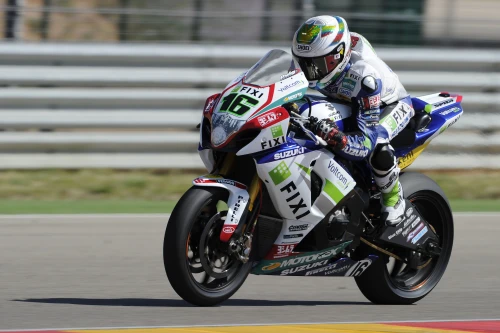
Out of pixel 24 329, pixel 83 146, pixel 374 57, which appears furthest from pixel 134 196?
pixel 24 329

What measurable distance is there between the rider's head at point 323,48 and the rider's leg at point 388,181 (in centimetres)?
50

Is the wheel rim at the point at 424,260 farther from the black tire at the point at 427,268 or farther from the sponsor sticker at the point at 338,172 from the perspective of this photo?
the sponsor sticker at the point at 338,172

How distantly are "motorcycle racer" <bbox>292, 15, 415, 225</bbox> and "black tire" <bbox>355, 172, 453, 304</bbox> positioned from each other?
0.24 m

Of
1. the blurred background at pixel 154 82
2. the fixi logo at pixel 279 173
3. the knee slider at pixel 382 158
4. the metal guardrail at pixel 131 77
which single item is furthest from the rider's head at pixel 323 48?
the metal guardrail at pixel 131 77

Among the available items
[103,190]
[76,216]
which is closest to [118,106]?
[103,190]

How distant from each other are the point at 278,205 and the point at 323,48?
894mm

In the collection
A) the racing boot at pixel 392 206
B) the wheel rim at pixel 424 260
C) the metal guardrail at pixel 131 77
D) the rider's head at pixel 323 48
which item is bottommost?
the metal guardrail at pixel 131 77

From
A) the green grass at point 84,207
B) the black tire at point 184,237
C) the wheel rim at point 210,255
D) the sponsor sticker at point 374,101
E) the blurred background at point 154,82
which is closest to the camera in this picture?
the black tire at point 184,237

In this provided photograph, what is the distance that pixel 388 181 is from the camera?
5.95 m

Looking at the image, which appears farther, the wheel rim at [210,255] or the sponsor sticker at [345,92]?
the sponsor sticker at [345,92]

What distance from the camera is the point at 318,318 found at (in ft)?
18.0

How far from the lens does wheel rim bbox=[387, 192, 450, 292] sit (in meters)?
6.35

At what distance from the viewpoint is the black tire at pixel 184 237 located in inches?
211

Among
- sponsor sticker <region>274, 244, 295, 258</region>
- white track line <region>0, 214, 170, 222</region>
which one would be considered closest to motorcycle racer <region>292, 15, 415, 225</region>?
sponsor sticker <region>274, 244, 295, 258</region>
